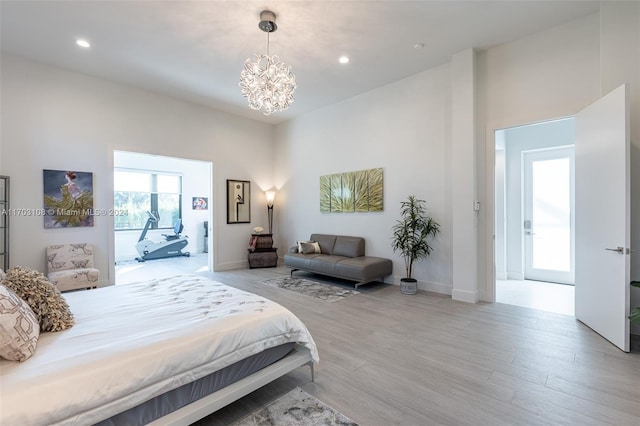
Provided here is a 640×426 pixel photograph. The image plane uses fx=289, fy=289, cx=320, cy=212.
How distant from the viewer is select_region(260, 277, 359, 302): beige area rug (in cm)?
447

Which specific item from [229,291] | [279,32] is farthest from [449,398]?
[279,32]

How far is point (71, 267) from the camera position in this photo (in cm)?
450

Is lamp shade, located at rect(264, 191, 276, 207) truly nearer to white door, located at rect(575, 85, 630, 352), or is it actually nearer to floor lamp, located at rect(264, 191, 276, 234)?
floor lamp, located at rect(264, 191, 276, 234)

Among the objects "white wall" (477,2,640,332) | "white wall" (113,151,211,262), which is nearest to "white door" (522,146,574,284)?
"white wall" (477,2,640,332)

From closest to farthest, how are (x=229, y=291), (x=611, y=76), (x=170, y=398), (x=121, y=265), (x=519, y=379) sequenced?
(x=170, y=398)
(x=519, y=379)
(x=229, y=291)
(x=611, y=76)
(x=121, y=265)

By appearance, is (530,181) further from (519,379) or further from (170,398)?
(170,398)

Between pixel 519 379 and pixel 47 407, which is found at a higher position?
pixel 47 407

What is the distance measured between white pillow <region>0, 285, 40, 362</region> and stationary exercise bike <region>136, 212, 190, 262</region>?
729 cm

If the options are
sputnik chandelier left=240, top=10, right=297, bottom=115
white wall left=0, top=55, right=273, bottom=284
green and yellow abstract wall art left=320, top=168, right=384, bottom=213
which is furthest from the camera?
green and yellow abstract wall art left=320, top=168, right=384, bottom=213

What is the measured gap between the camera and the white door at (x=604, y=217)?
260 cm

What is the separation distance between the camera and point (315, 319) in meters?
3.52

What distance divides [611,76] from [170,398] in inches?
190

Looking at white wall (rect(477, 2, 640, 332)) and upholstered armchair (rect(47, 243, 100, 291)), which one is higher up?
white wall (rect(477, 2, 640, 332))

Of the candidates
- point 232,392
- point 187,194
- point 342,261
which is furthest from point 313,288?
point 187,194
